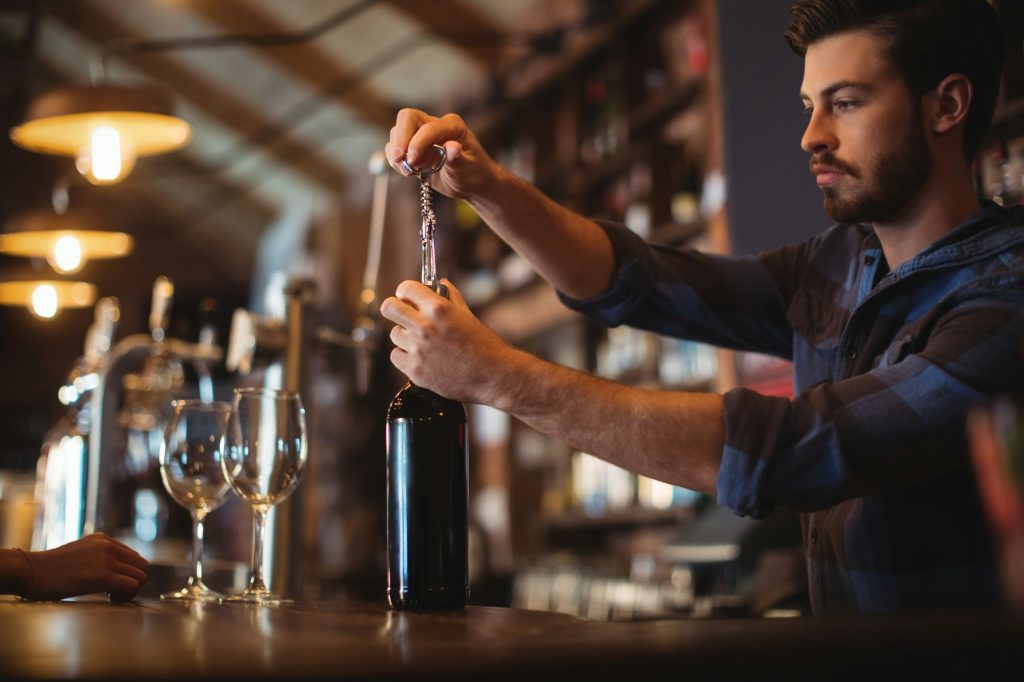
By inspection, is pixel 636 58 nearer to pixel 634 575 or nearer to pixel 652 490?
pixel 652 490

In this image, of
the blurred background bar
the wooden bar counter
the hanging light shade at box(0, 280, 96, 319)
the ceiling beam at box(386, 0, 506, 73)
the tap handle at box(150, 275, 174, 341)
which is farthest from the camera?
the ceiling beam at box(386, 0, 506, 73)

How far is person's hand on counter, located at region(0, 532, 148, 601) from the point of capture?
128cm

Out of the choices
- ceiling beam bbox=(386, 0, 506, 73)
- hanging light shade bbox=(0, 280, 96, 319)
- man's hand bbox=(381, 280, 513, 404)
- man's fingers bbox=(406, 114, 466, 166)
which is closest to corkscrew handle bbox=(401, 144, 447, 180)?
man's fingers bbox=(406, 114, 466, 166)

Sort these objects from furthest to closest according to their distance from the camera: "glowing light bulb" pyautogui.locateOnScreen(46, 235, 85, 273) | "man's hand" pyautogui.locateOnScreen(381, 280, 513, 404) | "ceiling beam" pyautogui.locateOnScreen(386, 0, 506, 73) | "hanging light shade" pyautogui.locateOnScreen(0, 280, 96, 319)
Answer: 1. "ceiling beam" pyautogui.locateOnScreen(386, 0, 506, 73)
2. "hanging light shade" pyautogui.locateOnScreen(0, 280, 96, 319)
3. "glowing light bulb" pyautogui.locateOnScreen(46, 235, 85, 273)
4. "man's hand" pyautogui.locateOnScreen(381, 280, 513, 404)

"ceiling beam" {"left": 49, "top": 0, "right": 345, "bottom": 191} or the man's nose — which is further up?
"ceiling beam" {"left": 49, "top": 0, "right": 345, "bottom": 191}

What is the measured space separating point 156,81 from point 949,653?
8324mm

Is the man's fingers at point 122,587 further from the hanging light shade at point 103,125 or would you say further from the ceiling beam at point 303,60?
the ceiling beam at point 303,60

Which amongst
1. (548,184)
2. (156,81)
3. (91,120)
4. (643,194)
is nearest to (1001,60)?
(91,120)

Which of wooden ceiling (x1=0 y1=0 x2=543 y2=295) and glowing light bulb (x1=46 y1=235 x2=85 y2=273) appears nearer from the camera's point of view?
glowing light bulb (x1=46 y1=235 x2=85 y2=273)

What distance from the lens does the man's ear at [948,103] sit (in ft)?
4.85

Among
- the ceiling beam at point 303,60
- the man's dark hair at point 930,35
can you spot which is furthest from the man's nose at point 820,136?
the ceiling beam at point 303,60

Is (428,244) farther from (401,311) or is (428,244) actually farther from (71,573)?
(71,573)

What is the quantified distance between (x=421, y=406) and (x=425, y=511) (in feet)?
0.35

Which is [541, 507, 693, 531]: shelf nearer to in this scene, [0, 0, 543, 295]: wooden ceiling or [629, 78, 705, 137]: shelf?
[629, 78, 705, 137]: shelf
